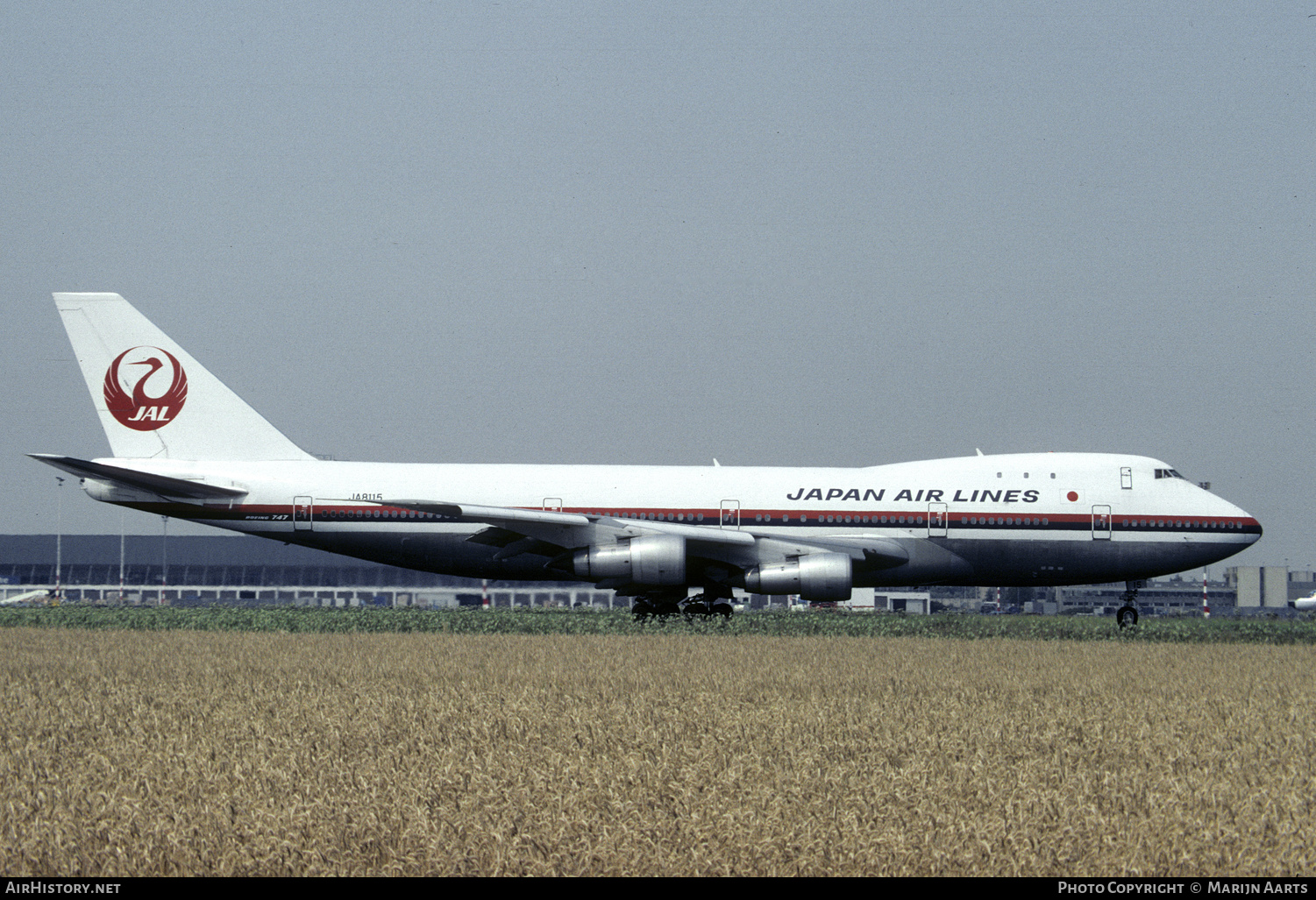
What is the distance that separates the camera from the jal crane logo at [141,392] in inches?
1188

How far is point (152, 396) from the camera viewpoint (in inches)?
1188

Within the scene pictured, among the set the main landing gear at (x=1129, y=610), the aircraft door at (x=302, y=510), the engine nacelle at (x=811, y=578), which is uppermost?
the aircraft door at (x=302, y=510)

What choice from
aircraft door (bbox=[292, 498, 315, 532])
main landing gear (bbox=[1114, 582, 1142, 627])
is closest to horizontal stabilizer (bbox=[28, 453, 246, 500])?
aircraft door (bbox=[292, 498, 315, 532])

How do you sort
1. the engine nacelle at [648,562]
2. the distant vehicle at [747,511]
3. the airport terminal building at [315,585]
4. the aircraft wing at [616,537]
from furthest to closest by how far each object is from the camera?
the airport terminal building at [315,585] → the distant vehicle at [747,511] → the aircraft wing at [616,537] → the engine nacelle at [648,562]

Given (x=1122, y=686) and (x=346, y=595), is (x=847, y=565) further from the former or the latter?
(x=346, y=595)

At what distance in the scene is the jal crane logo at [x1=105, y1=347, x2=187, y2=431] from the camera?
3019 centimetres

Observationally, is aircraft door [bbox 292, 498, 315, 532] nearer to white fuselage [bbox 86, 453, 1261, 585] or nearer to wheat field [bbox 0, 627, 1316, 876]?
white fuselage [bbox 86, 453, 1261, 585]

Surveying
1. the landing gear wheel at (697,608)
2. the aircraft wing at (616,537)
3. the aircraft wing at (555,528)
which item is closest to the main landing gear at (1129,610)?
the aircraft wing at (616,537)

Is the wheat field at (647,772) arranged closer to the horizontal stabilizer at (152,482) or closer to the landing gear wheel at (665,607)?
the horizontal stabilizer at (152,482)

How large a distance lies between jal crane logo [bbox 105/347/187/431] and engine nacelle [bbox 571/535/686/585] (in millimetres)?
11537

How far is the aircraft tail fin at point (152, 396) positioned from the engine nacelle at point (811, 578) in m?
11.8

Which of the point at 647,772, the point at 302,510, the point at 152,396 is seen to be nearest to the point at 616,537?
the point at 302,510

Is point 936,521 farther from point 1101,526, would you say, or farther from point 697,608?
point 697,608
